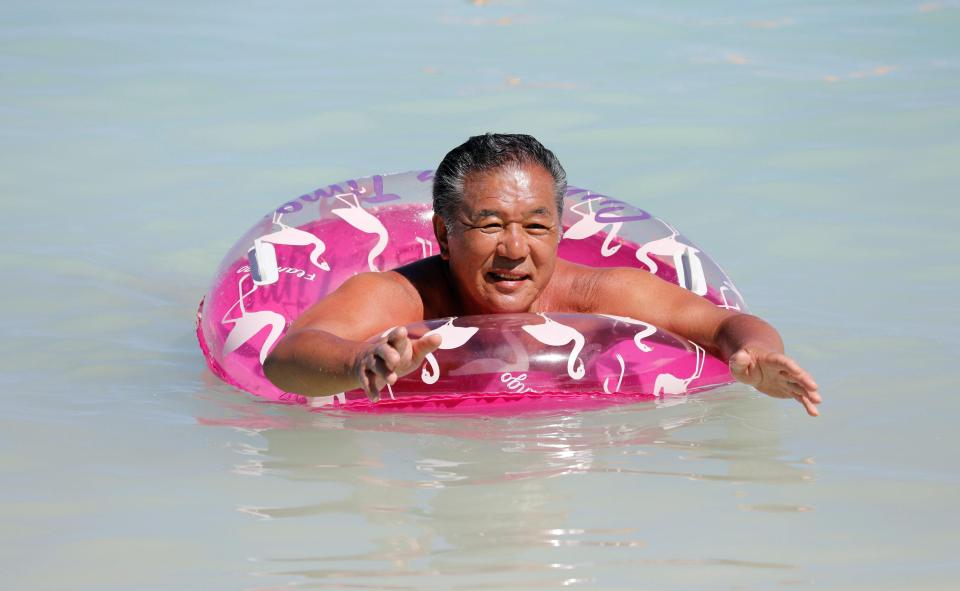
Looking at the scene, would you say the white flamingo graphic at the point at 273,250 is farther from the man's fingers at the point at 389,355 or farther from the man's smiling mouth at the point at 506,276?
the man's fingers at the point at 389,355

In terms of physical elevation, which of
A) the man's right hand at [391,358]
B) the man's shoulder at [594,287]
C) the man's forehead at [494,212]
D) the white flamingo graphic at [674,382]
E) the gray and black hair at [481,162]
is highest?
the gray and black hair at [481,162]

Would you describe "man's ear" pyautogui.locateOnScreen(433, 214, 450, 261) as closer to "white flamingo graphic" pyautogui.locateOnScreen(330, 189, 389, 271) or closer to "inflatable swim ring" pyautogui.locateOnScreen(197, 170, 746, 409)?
"inflatable swim ring" pyautogui.locateOnScreen(197, 170, 746, 409)

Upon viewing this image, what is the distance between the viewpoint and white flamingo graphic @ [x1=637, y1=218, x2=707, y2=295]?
17.0ft

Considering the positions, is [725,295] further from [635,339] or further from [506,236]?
[506,236]

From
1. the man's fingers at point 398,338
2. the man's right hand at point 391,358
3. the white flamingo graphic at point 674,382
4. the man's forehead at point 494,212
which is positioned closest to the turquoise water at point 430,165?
the white flamingo graphic at point 674,382

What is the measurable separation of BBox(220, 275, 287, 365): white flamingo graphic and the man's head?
698 mm

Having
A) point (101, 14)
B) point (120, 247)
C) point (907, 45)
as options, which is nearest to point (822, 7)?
point (907, 45)

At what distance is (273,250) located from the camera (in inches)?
207

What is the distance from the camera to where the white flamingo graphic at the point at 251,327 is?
4824 mm

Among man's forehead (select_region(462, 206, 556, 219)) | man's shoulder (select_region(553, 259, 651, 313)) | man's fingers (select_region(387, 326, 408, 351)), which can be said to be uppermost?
man's forehead (select_region(462, 206, 556, 219))

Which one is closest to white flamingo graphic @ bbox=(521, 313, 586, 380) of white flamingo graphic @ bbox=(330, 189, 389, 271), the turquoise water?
the turquoise water

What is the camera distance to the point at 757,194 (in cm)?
771

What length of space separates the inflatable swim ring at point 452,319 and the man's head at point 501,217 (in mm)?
149

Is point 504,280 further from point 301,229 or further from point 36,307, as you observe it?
point 36,307
